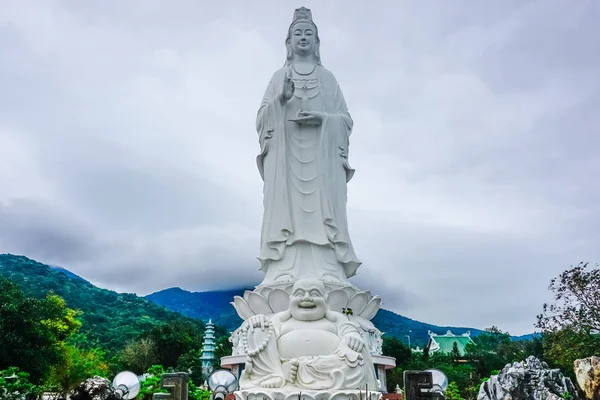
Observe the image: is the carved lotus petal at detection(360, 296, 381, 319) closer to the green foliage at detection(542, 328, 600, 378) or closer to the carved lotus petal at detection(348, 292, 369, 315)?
the carved lotus petal at detection(348, 292, 369, 315)

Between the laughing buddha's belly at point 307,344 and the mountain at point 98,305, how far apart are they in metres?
23.4

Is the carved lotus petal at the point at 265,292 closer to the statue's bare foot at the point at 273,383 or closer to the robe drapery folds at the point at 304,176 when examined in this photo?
the robe drapery folds at the point at 304,176

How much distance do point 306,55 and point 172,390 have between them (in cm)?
763

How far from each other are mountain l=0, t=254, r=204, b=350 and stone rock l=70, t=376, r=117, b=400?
20.3 metres

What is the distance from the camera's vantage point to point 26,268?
43.2 m

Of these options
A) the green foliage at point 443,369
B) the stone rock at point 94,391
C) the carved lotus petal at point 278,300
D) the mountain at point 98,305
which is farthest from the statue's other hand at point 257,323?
the mountain at point 98,305

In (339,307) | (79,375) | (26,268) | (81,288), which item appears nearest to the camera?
(339,307)

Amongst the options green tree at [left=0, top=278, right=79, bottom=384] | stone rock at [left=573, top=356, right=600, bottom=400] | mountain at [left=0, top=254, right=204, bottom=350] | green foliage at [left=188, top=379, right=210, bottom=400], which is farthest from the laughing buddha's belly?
mountain at [left=0, top=254, right=204, bottom=350]

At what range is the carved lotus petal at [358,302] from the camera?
8938mm

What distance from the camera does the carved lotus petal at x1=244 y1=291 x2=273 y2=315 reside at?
29.2 ft

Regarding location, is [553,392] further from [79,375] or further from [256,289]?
[79,375]

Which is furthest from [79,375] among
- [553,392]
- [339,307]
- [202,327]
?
[202,327]

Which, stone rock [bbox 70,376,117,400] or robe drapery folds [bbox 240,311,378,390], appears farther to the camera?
stone rock [bbox 70,376,117,400]

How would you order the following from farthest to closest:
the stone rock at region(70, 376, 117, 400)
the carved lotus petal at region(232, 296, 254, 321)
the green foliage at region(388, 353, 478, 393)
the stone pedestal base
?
the green foliage at region(388, 353, 478, 393)
the carved lotus petal at region(232, 296, 254, 321)
the stone rock at region(70, 376, 117, 400)
the stone pedestal base
